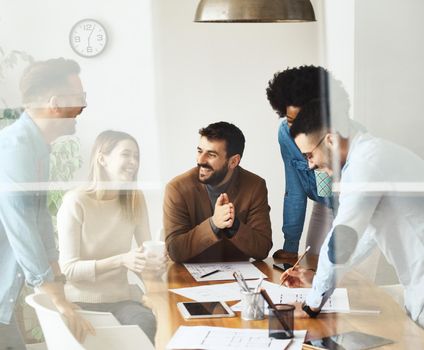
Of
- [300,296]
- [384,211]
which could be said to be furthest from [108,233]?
[384,211]

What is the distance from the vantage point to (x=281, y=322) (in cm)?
254

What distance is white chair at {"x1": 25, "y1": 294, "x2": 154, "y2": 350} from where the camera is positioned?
2.77 m

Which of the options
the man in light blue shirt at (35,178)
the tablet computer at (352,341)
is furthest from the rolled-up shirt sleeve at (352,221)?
the man in light blue shirt at (35,178)

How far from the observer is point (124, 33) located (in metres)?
2.65

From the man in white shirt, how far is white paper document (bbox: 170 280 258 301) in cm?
15

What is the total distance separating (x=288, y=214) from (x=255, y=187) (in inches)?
5.0

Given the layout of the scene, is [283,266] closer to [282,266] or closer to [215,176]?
[282,266]

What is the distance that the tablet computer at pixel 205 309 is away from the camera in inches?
103

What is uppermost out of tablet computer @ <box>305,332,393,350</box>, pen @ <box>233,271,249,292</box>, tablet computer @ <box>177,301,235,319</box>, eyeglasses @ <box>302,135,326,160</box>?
eyeglasses @ <box>302,135,326,160</box>

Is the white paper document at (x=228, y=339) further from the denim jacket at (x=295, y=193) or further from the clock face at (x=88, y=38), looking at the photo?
the clock face at (x=88, y=38)

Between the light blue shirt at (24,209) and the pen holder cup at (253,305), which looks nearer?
the pen holder cup at (253,305)

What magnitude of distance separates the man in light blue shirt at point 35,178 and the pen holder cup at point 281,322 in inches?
23.0

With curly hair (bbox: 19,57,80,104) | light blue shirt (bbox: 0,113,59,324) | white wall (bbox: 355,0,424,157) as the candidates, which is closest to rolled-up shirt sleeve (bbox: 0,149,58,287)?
light blue shirt (bbox: 0,113,59,324)

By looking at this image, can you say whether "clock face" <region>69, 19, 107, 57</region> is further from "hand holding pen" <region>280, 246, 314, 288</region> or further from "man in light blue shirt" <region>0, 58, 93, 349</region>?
"hand holding pen" <region>280, 246, 314, 288</region>
